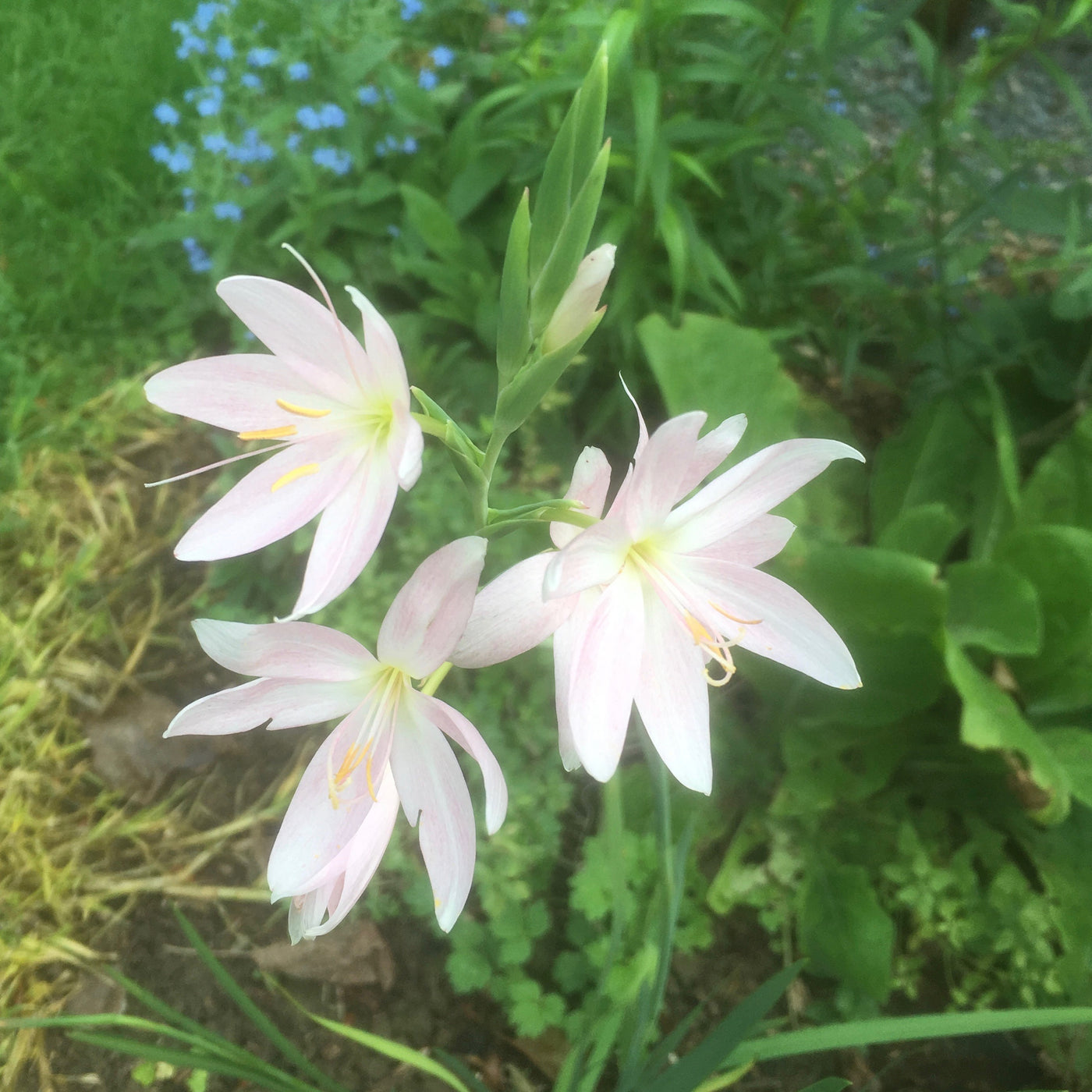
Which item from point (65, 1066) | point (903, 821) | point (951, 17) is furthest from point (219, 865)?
point (951, 17)

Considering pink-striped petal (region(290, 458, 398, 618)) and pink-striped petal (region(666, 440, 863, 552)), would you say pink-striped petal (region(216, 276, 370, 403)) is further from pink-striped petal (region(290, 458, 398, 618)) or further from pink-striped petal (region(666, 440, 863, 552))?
pink-striped petal (region(666, 440, 863, 552))

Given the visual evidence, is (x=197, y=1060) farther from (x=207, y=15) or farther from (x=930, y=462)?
(x=207, y=15)

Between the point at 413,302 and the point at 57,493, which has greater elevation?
the point at 413,302

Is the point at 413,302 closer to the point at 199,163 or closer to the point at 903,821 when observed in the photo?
the point at 199,163

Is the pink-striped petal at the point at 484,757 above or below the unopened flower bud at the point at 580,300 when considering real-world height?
below

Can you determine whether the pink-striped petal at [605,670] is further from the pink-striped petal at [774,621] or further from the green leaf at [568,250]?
the green leaf at [568,250]

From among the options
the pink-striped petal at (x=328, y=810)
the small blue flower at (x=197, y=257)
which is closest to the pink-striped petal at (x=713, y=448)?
the pink-striped petal at (x=328, y=810)
